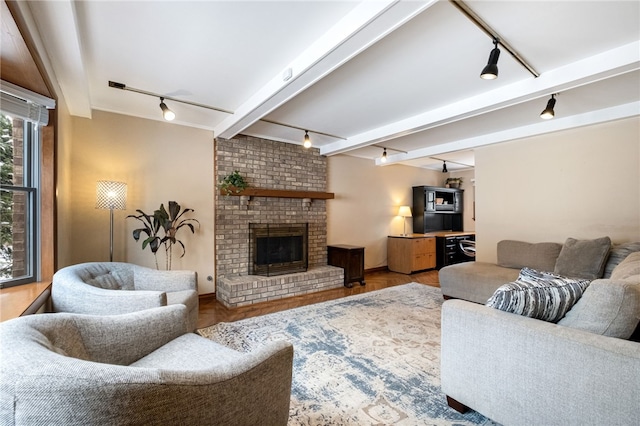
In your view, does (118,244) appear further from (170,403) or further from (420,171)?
(420,171)

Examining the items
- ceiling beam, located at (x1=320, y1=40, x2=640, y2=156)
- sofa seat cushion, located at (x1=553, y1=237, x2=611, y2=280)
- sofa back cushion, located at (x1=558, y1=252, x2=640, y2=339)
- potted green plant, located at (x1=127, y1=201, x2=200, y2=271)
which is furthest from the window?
sofa seat cushion, located at (x1=553, y1=237, x2=611, y2=280)

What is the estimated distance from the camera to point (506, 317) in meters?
1.66

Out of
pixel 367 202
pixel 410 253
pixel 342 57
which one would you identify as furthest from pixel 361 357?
pixel 367 202

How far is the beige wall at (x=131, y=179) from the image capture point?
336 centimetres

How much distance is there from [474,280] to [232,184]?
11.9ft

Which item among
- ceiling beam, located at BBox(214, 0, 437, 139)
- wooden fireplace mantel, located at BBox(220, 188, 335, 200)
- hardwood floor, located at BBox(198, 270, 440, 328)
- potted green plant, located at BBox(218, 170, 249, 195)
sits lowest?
hardwood floor, located at BBox(198, 270, 440, 328)

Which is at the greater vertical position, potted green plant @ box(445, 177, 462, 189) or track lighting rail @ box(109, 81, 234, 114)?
track lighting rail @ box(109, 81, 234, 114)

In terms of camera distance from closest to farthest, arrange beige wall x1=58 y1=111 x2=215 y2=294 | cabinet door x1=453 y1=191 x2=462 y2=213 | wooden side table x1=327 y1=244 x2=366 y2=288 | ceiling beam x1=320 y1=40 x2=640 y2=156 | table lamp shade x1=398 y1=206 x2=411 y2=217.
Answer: ceiling beam x1=320 y1=40 x2=640 y2=156 → beige wall x1=58 y1=111 x2=215 y2=294 → wooden side table x1=327 y1=244 x2=366 y2=288 → table lamp shade x1=398 y1=206 x2=411 y2=217 → cabinet door x1=453 y1=191 x2=462 y2=213

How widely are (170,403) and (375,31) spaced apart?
213 cm

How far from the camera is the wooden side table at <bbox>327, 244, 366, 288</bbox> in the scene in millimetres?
5180

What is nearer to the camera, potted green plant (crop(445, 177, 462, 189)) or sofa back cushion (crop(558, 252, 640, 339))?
sofa back cushion (crop(558, 252, 640, 339))

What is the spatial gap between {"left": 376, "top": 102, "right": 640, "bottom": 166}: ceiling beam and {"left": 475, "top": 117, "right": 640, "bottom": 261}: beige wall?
0.17m

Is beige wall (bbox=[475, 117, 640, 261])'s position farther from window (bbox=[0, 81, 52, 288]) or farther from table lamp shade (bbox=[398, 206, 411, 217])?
window (bbox=[0, 81, 52, 288])

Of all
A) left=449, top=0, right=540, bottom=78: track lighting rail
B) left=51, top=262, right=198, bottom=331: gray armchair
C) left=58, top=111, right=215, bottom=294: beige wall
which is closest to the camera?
left=449, top=0, right=540, bottom=78: track lighting rail
